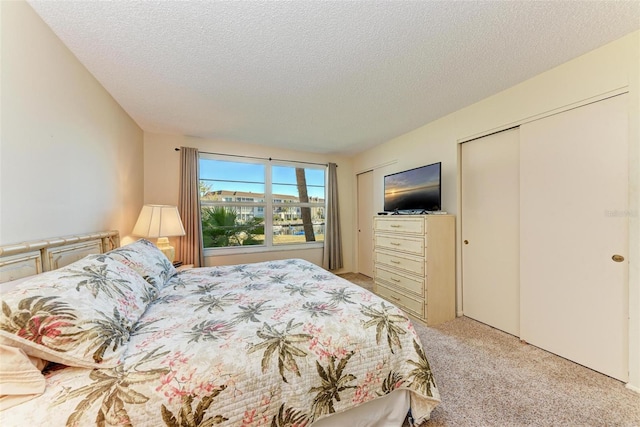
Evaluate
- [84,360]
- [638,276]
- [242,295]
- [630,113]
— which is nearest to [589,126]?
[630,113]

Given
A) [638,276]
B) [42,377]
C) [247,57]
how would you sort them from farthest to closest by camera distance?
[247,57], [638,276], [42,377]

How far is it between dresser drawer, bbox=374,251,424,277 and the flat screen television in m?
0.62

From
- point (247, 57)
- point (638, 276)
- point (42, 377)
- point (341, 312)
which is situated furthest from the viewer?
point (247, 57)

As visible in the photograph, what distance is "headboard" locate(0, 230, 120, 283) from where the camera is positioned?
1132 millimetres

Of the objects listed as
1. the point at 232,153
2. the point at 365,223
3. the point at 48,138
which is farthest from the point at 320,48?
the point at 365,223

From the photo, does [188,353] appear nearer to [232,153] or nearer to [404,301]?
[404,301]

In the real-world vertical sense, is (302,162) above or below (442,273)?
above

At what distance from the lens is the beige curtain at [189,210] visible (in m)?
3.34

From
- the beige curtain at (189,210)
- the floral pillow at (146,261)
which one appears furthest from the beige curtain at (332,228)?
the floral pillow at (146,261)

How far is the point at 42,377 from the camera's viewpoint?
0.80m

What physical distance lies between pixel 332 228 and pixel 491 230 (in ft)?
8.13

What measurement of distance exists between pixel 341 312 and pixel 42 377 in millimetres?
1195

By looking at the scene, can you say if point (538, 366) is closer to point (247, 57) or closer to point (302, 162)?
point (247, 57)

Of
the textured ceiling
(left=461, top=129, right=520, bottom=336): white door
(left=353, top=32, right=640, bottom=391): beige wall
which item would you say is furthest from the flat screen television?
the textured ceiling
